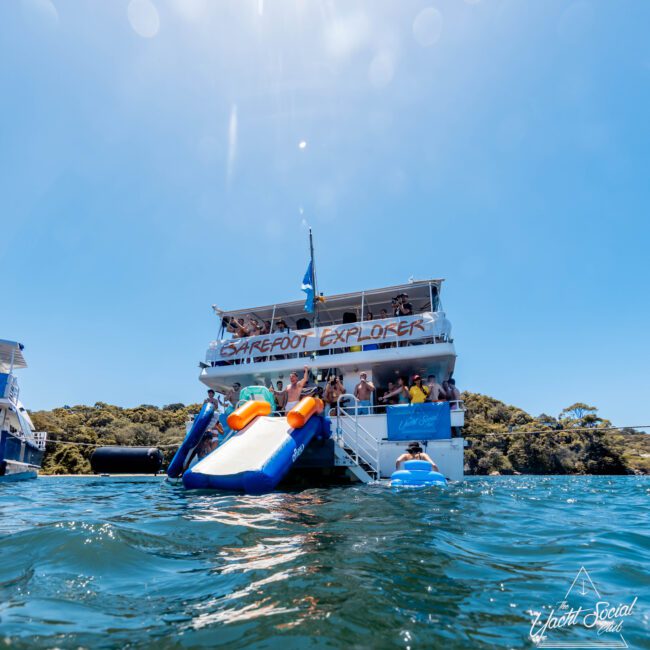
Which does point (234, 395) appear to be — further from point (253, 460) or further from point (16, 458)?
point (16, 458)

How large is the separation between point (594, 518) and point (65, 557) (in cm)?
529

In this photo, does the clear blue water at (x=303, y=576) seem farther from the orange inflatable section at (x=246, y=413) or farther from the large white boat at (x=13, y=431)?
the large white boat at (x=13, y=431)

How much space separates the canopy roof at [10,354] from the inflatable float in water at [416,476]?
44.6 ft

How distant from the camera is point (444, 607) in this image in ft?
6.36

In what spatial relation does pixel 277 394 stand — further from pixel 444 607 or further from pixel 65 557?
pixel 444 607

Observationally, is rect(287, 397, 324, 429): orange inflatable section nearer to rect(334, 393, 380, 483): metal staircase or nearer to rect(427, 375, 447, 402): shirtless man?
rect(334, 393, 380, 483): metal staircase

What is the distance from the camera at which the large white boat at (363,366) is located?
30.6 ft

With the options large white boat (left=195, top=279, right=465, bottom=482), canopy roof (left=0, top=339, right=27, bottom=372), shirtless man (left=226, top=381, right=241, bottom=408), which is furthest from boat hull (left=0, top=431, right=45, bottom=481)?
shirtless man (left=226, top=381, right=241, bottom=408)

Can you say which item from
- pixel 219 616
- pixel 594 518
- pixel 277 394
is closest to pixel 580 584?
pixel 219 616

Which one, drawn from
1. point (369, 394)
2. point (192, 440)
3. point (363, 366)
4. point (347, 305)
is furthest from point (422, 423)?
point (347, 305)

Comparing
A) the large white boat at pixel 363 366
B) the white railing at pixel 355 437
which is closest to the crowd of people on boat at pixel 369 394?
the large white boat at pixel 363 366

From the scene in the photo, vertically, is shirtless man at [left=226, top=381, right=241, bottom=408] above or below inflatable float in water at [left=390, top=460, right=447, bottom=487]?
above

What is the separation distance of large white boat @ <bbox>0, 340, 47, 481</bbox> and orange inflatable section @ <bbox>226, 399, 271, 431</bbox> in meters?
8.36

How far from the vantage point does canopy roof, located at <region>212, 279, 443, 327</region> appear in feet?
42.7
